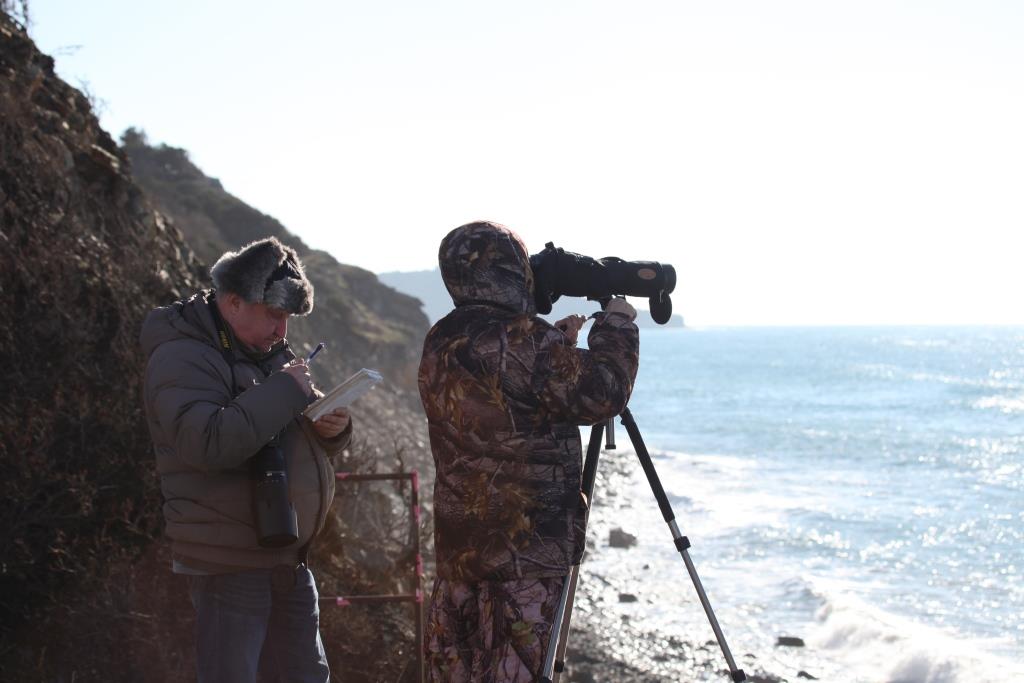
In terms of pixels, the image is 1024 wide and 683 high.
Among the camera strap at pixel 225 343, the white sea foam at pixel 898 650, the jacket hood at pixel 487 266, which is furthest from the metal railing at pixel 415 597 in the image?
the white sea foam at pixel 898 650

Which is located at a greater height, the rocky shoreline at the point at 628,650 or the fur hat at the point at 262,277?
the fur hat at the point at 262,277

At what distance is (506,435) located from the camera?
8.90 ft

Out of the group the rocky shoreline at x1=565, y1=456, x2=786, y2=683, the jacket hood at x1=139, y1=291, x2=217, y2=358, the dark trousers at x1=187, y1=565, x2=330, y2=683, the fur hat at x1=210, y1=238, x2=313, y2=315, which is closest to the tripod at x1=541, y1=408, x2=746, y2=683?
the dark trousers at x1=187, y1=565, x2=330, y2=683

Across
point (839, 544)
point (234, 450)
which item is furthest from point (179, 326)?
point (839, 544)

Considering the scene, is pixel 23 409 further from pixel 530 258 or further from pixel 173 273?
pixel 530 258

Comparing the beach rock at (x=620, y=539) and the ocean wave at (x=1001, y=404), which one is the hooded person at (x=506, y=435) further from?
the ocean wave at (x=1001, y=404)

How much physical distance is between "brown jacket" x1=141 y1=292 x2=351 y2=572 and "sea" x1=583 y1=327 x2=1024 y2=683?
6674 millimetres

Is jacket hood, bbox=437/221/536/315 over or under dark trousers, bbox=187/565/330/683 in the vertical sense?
over

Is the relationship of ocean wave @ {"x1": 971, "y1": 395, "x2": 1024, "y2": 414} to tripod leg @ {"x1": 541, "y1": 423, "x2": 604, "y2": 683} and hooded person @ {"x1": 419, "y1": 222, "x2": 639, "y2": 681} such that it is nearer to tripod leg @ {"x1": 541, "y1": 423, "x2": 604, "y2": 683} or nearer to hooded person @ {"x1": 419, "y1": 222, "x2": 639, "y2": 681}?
tripod leg @ {"x1": 541, "y1": 423, "x2": 604, "y2": 683}

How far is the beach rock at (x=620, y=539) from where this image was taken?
15.9 m

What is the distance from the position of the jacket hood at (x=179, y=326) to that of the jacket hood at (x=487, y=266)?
753 millimetres

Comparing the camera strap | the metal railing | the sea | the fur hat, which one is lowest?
the sea

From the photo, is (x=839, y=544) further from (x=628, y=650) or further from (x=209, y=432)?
(x=209, y=432)

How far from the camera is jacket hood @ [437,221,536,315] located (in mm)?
2736
